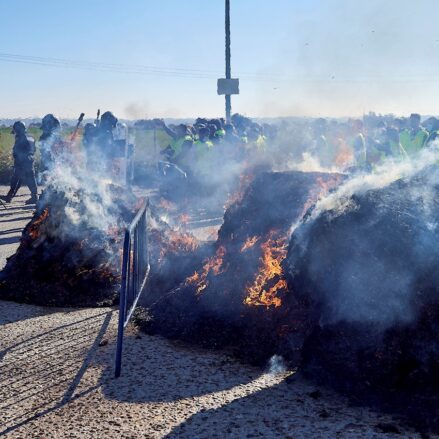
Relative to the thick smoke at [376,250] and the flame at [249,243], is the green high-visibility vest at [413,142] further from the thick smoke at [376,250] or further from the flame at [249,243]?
the thick smoke at [376,250]

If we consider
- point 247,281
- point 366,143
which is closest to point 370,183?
point 247,281

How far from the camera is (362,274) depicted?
4.86m

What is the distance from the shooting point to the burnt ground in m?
4.12

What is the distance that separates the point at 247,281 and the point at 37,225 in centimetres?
369

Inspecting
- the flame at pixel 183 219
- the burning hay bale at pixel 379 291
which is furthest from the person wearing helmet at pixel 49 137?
the burning hay bale at pixel 379 291

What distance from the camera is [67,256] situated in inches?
321

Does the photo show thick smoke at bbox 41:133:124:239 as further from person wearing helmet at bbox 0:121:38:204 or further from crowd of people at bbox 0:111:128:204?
person wearing helmet at bbox 0:121:38:204

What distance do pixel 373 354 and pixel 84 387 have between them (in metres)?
2.53

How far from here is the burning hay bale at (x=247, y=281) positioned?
5.90 meters

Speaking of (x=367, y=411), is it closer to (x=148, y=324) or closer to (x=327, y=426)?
(x=327, y=426)

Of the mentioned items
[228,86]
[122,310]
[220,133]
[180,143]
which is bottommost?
[122,310]

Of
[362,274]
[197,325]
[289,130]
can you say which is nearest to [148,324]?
[197,325]

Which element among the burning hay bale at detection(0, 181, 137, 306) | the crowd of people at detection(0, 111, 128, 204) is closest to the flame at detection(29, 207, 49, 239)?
the burning hay bale at detection(0, 181, 137, 306)

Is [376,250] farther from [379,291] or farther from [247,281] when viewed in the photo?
[247,281]
